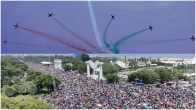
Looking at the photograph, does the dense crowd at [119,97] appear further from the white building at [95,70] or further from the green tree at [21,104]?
the white building at [95,70]

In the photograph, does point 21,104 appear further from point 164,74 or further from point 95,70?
point 95,70

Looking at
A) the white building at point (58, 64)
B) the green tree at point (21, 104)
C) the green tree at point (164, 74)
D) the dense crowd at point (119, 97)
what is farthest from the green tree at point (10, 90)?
the white building at point (58, 64)

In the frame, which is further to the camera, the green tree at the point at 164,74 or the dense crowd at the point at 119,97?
the green tree at the point at 164,74

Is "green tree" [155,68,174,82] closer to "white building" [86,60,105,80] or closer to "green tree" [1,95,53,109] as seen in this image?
"white building" [86,60,105,80]

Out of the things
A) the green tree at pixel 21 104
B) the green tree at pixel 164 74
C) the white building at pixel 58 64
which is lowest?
the green tree at pixel 21 104

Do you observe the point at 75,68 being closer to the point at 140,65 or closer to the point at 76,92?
the point at 140,65

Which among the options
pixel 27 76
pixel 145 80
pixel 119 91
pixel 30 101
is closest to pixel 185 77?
pixel 145 80

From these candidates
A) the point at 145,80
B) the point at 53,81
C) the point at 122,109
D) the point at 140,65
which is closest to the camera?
the point at 122,109

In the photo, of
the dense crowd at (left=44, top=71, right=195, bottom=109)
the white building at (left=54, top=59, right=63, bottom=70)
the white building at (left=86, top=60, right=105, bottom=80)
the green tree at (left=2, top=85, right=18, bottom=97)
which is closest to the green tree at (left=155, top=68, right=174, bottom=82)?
the dense crowd at (left=44, top=71, right=195, bottom=109)
